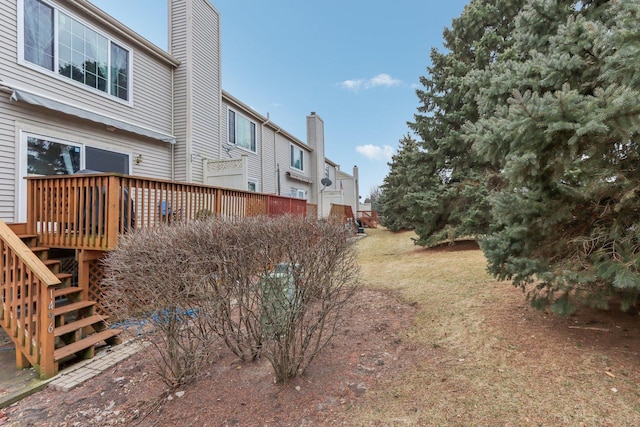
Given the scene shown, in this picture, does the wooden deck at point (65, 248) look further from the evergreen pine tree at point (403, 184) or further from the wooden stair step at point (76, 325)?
the evergreen pine tree at point (403, 184)

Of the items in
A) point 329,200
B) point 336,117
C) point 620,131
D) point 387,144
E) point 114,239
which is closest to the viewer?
point 620,131

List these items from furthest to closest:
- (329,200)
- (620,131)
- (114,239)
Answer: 1. (329,200)
2. (114,239)
3. (620,131)

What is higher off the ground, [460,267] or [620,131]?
[620,131]

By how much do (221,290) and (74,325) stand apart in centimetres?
246

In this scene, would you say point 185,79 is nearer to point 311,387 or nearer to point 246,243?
point 246,243

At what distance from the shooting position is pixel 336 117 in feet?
69.9

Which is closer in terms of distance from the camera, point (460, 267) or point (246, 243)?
point (246, 243)

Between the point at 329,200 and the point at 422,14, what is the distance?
10.6m

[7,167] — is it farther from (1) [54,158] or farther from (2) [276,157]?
(2) [276,157]

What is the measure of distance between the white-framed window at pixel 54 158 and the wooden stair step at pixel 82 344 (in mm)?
3452

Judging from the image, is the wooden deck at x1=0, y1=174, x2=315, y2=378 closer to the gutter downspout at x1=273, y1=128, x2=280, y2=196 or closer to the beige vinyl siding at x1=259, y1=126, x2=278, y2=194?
the beige vinyl siding at x1=259, y1=126, x2=278, y2=194

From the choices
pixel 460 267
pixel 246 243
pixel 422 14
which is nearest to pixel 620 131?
pixel 246 243

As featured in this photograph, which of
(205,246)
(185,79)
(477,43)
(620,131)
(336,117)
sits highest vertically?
(336,117)

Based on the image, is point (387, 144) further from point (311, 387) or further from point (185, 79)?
point (311, 387)
